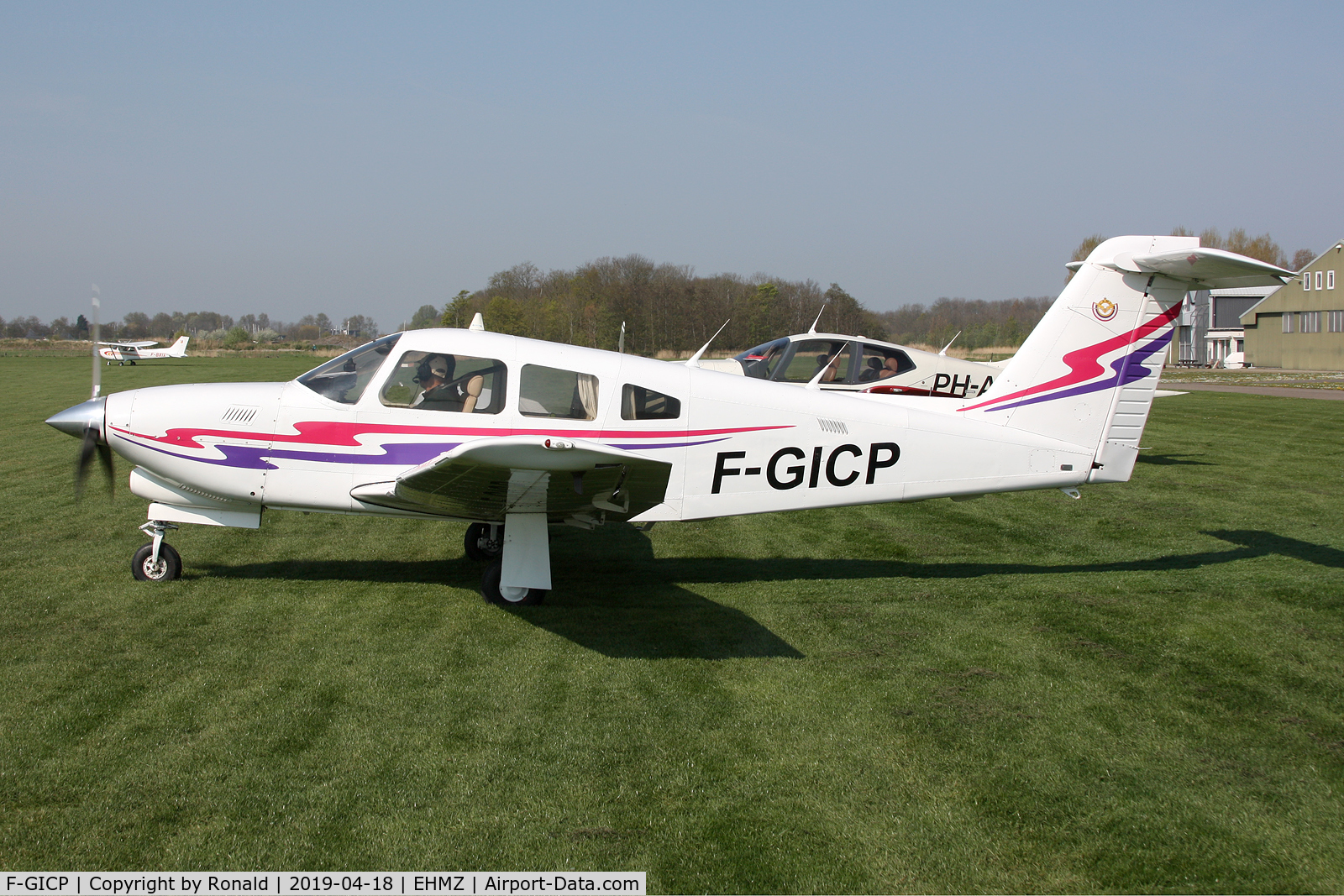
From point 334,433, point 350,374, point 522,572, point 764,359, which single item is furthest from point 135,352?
point 522,572

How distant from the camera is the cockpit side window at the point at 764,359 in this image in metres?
13.4

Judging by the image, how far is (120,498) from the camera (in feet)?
33.8

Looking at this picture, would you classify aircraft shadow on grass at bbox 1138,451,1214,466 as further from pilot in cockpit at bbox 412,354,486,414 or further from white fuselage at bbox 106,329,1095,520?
pilot in cockpit at bbox 412,354,486,414

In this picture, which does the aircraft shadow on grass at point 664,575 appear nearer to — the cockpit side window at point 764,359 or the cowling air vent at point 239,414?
the cowling air vent at point 239,414

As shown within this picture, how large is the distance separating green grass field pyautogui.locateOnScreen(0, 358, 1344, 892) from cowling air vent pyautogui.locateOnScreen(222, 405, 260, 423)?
4.37ft

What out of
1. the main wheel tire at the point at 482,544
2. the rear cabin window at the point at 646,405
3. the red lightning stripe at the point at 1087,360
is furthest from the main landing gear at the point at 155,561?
the red lightning stripe at the point at 1087,360

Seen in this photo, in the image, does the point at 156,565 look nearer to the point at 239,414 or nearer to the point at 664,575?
the point at 239,414

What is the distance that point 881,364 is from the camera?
13125mm

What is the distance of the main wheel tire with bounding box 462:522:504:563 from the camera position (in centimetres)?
775

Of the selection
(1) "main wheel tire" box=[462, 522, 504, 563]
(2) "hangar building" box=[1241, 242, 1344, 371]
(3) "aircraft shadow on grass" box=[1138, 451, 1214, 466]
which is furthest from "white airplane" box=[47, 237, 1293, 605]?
(2) "hangar building" box=[1241, 242, 1344, 371]

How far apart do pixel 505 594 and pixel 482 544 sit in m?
1.50

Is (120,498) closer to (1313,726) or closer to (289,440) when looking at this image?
(289,440)

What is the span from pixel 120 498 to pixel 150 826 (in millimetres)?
8361

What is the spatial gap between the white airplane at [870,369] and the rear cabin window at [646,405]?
675cm
